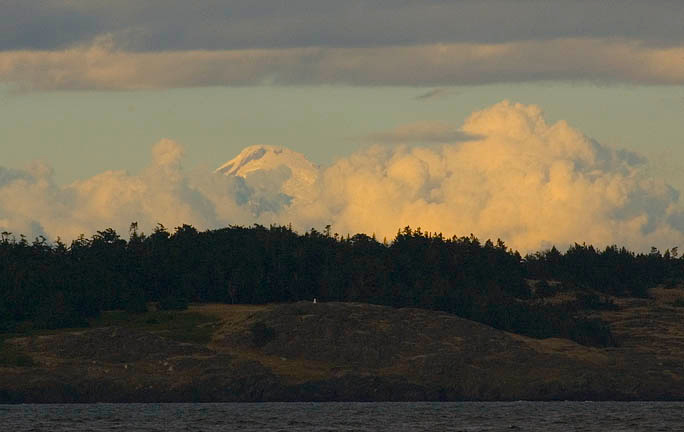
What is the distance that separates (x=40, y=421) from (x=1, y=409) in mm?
31802

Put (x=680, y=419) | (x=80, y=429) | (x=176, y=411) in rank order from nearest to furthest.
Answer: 1. (x=80, y=429)
2. (x=680, y=419)
3. (x=176, y=411)

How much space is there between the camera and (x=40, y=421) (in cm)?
15800

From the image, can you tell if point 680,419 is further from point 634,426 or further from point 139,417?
point 139,417

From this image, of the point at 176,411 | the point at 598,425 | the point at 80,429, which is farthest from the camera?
the point at 176,411

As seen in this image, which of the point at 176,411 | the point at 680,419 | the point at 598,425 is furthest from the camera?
the point at 176,411

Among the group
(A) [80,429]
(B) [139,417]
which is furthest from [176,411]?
(A) [80,429]

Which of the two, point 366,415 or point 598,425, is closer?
point 598,425

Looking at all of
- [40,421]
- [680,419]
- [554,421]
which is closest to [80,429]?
[40,421]

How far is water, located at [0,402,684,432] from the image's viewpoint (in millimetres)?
149500

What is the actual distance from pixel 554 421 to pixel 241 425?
3597 centimetres

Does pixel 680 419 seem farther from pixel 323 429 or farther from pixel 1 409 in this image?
pixel 1 409

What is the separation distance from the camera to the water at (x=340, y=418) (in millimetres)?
149500

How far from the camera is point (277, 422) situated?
159m

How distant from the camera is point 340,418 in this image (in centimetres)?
16688
